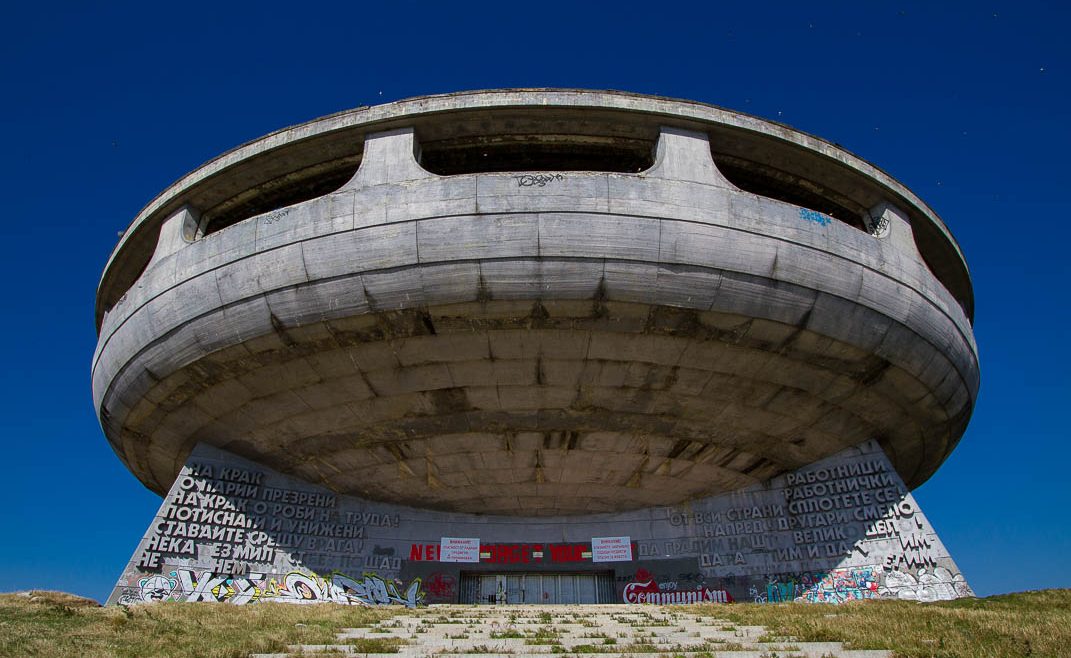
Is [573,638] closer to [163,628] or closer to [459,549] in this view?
[163,628]

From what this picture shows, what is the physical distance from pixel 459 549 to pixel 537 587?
9.77 ft

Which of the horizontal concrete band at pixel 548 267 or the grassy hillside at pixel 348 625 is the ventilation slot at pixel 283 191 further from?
the grassy hillside at pixel 348 625

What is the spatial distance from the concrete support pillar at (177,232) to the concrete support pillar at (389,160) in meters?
5.71

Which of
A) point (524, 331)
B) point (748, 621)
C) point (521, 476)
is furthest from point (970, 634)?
point (521, 476)

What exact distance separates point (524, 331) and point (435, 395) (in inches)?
134

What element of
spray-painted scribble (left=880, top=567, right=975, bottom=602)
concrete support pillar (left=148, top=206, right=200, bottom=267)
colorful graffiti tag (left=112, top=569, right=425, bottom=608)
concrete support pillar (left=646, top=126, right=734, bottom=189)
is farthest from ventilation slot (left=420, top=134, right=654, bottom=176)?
spray-painted scribble (left=880, top=567, right=975, bottom=602)

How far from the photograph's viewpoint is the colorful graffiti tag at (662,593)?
20.8 meters

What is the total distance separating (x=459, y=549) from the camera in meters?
23.0

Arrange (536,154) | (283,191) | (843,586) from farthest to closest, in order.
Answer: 1. (283,191)
2. (843,586)
3. (536,154)

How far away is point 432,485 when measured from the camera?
21391 mm

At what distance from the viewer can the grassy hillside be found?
28.3 ft

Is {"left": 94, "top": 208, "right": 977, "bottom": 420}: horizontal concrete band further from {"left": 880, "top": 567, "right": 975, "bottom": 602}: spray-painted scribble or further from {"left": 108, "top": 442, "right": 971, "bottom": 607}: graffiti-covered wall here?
{"left": 880, "top": 567, "right": 975, "bottom": 602}: spray-painted scribble

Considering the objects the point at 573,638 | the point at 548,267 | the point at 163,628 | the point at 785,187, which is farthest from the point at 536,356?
the point at 163,628

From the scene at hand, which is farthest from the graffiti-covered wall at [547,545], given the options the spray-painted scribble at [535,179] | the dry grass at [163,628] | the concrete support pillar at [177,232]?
the spray-painted scribble at [535,179]
